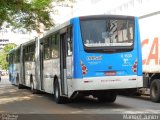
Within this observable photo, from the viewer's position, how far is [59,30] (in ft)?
59.7

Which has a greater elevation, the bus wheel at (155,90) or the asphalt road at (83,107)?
the bus wheel at (155,90)

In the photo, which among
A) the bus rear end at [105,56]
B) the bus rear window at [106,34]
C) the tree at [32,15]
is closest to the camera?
the bus rear end at [105,56]

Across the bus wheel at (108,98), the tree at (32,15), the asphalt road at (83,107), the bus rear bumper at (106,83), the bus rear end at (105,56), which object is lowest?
the asphalt road at (83,107)

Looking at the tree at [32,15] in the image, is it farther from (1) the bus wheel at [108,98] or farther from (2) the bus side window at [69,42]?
(1) the bus wheel at [108,98]

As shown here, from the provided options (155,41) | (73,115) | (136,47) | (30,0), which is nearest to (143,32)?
(155,41)

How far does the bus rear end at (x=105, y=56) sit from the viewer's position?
627 inches

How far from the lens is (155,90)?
1873cm

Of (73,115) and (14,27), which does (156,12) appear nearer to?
(73,115)

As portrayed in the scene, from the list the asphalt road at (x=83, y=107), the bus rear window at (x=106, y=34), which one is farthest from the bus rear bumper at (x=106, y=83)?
the bus rear window at (x=106, y=34)

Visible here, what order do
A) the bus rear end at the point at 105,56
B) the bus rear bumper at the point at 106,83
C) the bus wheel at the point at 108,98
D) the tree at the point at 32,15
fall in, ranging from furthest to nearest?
the tree at the point at 32,15 → the bus wheel at the point at 108,98 → the bus rear end at the point at 105,56 → the bus rear bumper at the point at 106,83

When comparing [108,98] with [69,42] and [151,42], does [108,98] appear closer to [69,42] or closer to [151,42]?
[151,42]

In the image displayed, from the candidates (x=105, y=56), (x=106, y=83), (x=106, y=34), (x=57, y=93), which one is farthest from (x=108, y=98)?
(x=106, y=34)

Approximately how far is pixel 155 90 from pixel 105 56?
11.9 ft

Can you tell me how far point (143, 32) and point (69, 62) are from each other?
465 centimetres
